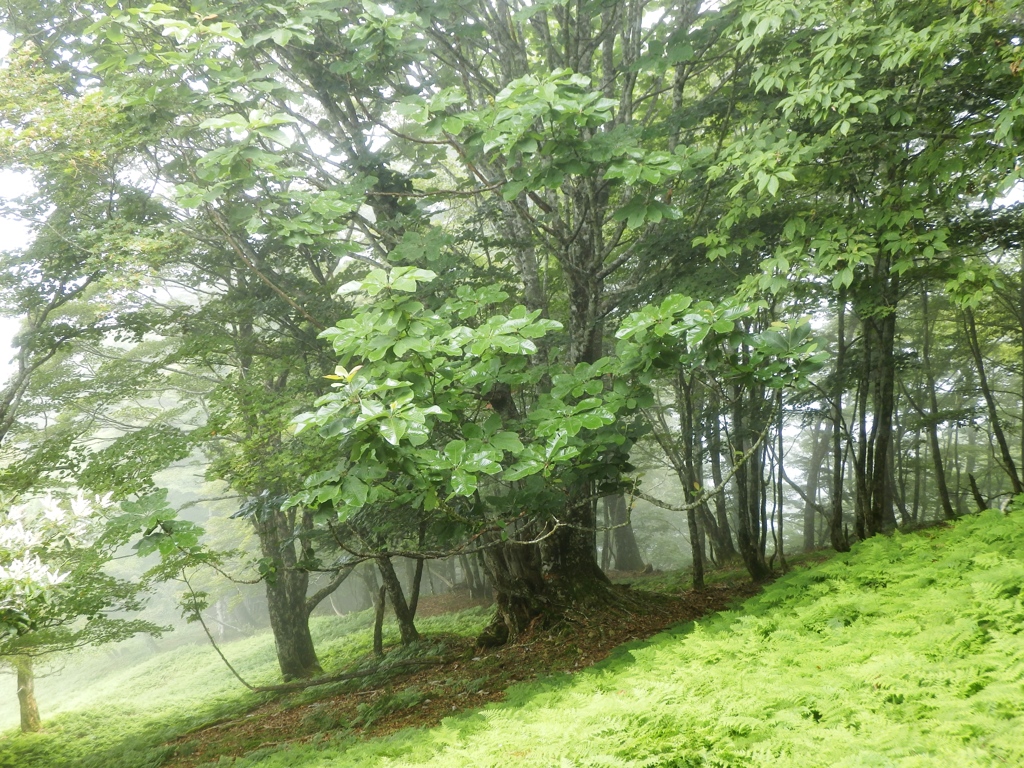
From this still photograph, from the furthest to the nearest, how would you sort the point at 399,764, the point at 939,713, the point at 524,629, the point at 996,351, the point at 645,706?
the point at 996,351 → the point at 524,629 → the point at 399,764 → the point at 645,706 → the point at 939,713

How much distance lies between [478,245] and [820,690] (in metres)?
5.72

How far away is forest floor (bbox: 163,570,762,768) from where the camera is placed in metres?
5.50

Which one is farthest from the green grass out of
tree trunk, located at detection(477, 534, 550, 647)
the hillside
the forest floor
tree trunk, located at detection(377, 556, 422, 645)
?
the hillside

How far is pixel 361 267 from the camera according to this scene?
955cm

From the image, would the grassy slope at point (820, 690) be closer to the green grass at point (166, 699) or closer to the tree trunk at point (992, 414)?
the tree trunk at point (992, 414)

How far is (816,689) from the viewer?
8.29 feet

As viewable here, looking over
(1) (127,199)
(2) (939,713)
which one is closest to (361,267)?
(1) (127,199)

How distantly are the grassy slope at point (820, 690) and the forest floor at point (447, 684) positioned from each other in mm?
824

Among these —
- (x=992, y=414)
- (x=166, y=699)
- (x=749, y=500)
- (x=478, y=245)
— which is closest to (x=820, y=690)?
(x=478, y=245)

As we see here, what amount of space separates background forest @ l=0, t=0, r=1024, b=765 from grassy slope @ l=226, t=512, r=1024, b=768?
1.08 m

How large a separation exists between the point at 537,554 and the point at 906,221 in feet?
15.6

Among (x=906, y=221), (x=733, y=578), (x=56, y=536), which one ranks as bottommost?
(x=733, y=578)

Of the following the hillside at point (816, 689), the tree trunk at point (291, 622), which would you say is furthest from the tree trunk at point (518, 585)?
the tree trunk at point (291, 622)

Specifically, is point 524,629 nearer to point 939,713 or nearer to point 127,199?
→ point 939,713
